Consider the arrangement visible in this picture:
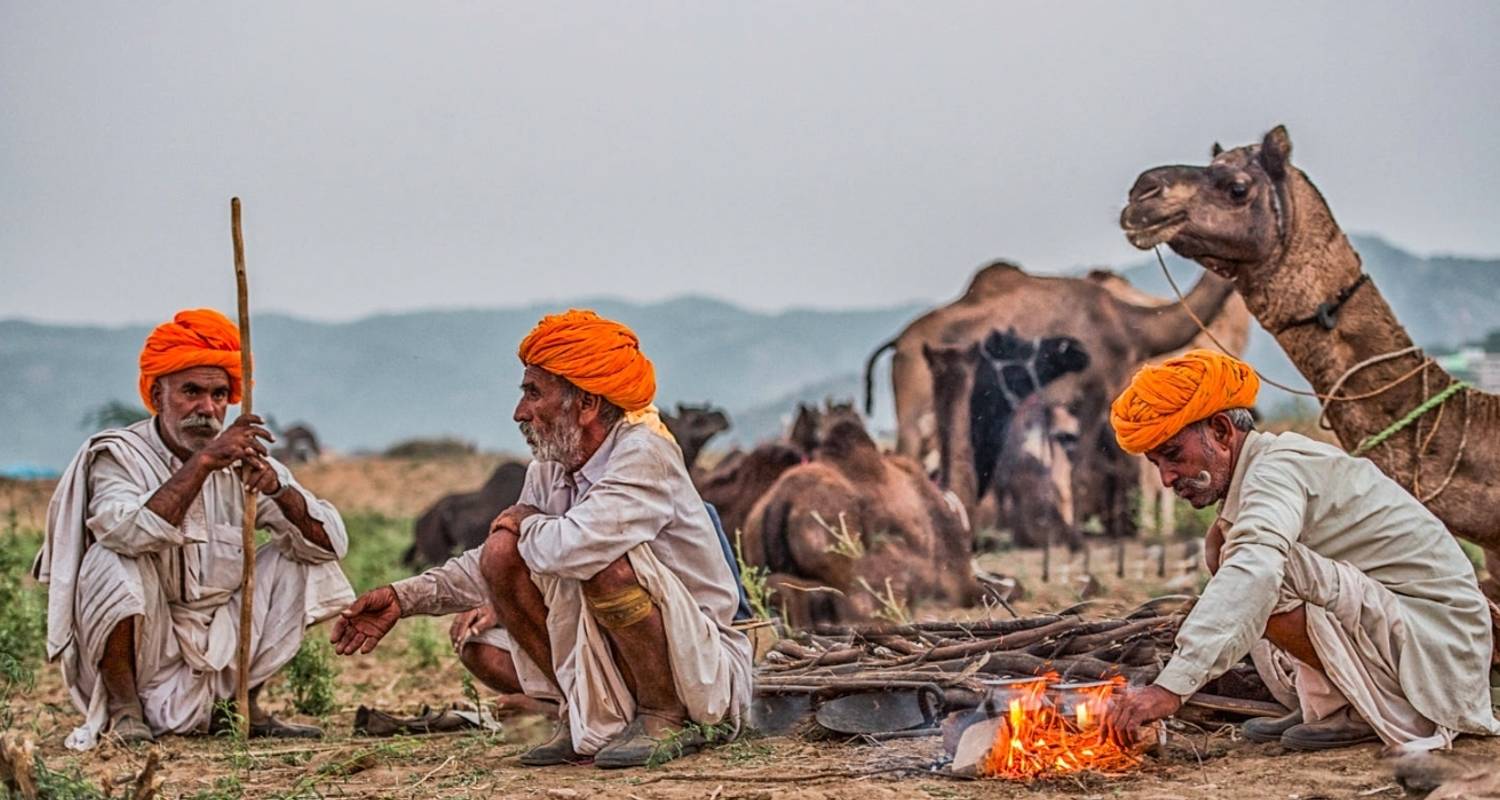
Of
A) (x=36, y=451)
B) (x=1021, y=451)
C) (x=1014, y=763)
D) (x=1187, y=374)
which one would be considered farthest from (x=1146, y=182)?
(x=36, y=451)

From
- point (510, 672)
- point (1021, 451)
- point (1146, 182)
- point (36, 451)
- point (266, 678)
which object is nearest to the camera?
point (510, 672)

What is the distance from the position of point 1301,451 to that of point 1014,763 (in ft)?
3.54

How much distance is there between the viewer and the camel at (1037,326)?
13992 millimetres

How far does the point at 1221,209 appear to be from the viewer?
6.90m

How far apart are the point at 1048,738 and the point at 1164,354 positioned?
35.3ft

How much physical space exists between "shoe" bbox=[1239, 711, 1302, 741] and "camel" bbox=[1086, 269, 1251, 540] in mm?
8055

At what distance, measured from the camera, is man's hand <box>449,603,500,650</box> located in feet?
16.7

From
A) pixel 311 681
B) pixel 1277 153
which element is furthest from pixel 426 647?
pixel 1277 153

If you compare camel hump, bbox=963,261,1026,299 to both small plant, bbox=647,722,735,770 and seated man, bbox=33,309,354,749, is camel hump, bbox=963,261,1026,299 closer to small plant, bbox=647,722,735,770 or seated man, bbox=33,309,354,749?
seated man, bbox=33,309,354,749

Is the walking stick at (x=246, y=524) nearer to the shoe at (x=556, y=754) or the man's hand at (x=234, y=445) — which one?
the man's hand at (x=234, y=445)

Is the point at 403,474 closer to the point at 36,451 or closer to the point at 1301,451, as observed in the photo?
the point at 1301,451

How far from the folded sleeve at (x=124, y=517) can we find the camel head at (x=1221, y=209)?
13.0 ft

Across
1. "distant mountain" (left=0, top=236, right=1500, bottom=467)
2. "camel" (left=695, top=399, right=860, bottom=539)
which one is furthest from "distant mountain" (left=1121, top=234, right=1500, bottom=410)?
"camel" (left=695, top=399, right=860, bottom=539)

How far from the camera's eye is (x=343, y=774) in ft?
15.6
